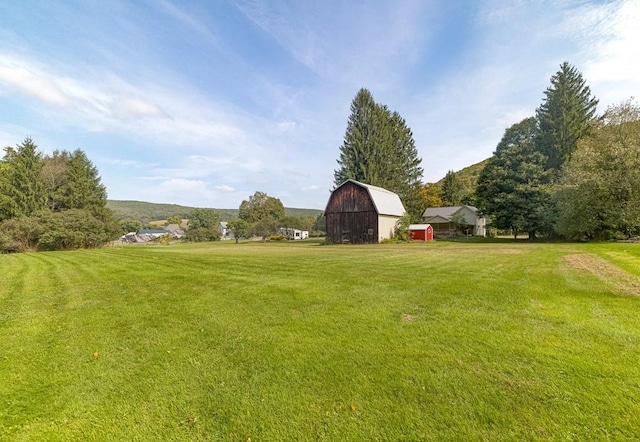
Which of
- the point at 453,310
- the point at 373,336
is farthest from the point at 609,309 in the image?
the point at 373,336

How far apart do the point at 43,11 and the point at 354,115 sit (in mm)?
34697

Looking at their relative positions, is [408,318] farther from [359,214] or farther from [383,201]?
[383,201]

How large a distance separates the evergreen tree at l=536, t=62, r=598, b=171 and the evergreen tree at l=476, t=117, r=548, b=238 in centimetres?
174

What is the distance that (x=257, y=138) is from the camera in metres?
24.2

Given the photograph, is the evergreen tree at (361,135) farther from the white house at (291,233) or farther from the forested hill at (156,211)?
the forested hill at (156,211)

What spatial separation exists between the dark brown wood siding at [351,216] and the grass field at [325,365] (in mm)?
22827

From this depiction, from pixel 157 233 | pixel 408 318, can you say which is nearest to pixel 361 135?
pixel 408 318

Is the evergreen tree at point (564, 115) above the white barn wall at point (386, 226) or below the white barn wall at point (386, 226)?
above

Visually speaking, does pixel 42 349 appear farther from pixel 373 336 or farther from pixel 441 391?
pixel 441 391

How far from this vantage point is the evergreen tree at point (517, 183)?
27.9 metres

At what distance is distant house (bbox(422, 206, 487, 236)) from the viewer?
43.2m

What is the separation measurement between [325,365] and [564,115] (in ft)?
132

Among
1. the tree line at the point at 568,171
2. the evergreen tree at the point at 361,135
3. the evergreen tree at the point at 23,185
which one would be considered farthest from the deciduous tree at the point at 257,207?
the tree line at the point at 568,171

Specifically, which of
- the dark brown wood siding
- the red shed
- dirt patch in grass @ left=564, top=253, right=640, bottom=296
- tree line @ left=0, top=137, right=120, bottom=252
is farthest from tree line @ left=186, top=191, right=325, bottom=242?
dirt patch in grass @ left=564, top=253, right=640, bottom=296
